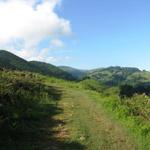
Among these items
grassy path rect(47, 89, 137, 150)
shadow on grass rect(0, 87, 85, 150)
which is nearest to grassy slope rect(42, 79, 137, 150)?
grassy path rect(47, 89, 137, 150)

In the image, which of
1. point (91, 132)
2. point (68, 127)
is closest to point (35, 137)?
point (68, 127)

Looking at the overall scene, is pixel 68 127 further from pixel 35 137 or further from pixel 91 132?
pixel 35 137

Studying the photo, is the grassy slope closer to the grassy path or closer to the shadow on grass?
the grassy path

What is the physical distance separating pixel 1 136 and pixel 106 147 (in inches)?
146

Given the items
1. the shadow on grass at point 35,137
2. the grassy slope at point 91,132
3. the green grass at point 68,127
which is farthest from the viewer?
the grassy slope at point 91,132

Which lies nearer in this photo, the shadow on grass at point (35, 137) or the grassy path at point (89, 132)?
the shadow on grass at point (35, 137)

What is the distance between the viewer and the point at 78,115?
19281mm

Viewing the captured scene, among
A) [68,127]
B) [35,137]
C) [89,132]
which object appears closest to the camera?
[35,137]

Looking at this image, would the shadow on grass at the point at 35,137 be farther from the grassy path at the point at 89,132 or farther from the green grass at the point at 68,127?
the grassy path at the point at 89,132

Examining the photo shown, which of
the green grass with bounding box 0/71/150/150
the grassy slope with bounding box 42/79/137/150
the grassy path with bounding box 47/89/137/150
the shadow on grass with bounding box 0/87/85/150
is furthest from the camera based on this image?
the grassy slope with bounding box 42/79/137/150

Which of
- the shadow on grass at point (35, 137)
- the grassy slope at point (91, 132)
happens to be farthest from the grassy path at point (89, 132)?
the shadow on grass at point (35, 137)

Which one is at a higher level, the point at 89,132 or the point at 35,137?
the point at 89,132

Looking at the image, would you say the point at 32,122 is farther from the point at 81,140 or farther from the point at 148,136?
the point at 148,136

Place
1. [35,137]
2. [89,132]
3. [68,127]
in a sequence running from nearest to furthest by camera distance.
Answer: [35,137]
[89,132]
[68,127]
